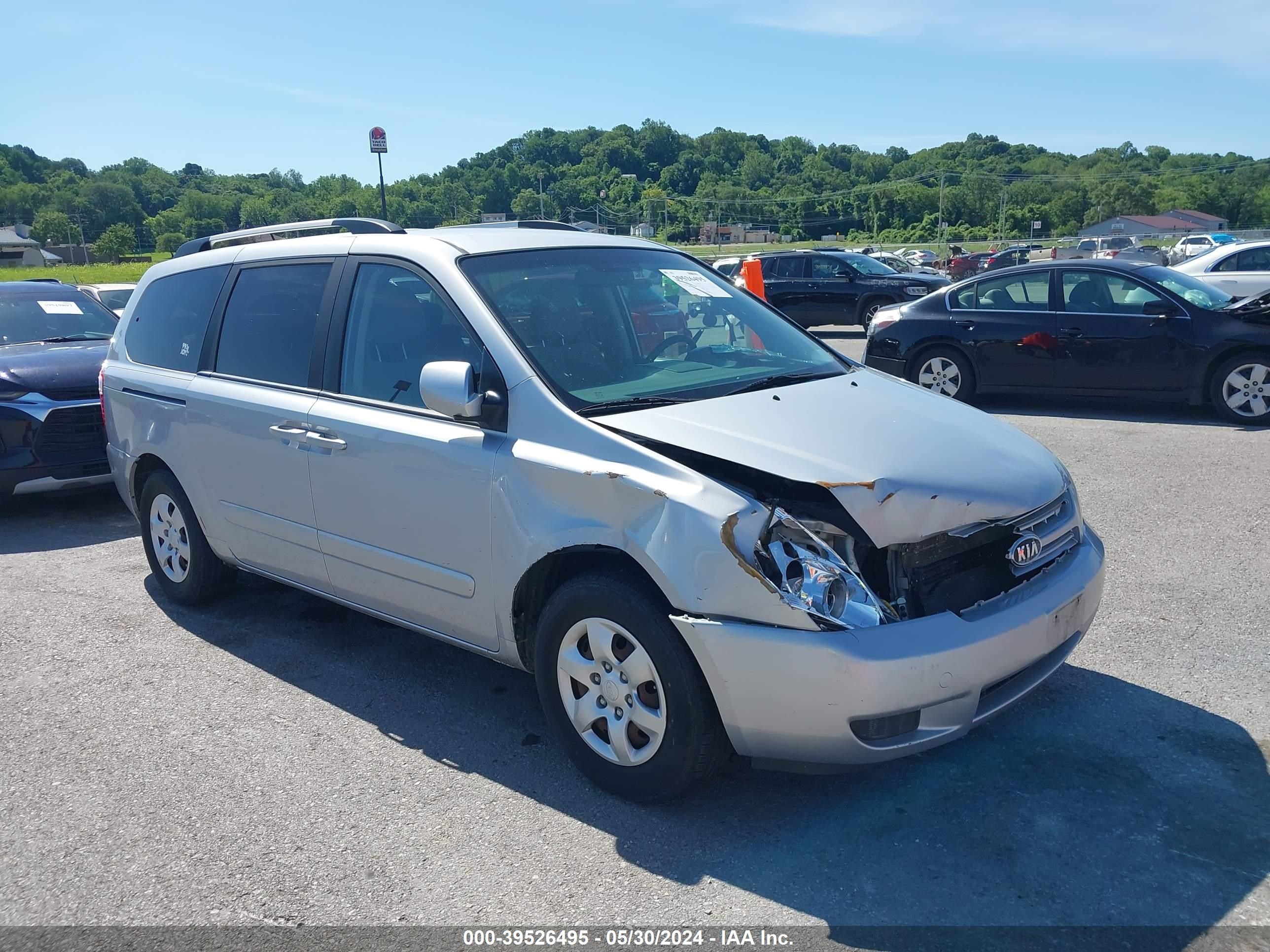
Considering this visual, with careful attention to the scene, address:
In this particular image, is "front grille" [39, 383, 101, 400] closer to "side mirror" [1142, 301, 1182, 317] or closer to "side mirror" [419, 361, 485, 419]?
"side mirror" [419, 361, 485, 419]

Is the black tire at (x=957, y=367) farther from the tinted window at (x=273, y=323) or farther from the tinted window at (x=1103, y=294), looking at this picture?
the tinted window at (x=273, y=323)

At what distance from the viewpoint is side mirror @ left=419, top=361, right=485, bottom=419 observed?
3.46 meters

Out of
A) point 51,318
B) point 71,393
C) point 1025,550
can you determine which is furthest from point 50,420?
point 1025,550

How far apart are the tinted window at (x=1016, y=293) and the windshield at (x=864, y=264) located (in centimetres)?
918

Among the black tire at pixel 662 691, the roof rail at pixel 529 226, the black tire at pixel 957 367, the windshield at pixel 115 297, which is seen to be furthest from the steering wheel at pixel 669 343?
the windshield at pixel 115 297

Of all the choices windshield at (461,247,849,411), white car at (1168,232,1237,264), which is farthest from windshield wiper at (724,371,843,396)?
white car at (1168,232,1237,264)

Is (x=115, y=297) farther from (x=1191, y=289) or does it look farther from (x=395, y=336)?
(x=1191, y=289)

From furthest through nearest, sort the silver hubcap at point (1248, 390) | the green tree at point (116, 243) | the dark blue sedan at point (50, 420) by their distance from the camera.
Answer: the green tree at point (116, 243), the silver hubcap at point (1248, 390), the dark blue sedan at point (50, 420)

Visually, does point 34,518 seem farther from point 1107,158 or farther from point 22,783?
point 1107,158

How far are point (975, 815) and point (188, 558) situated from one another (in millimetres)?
4038

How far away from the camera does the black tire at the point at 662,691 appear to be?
301 cm

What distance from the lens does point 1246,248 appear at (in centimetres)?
1484

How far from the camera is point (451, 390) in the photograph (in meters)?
3.46

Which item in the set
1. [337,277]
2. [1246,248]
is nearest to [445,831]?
[337,277]
